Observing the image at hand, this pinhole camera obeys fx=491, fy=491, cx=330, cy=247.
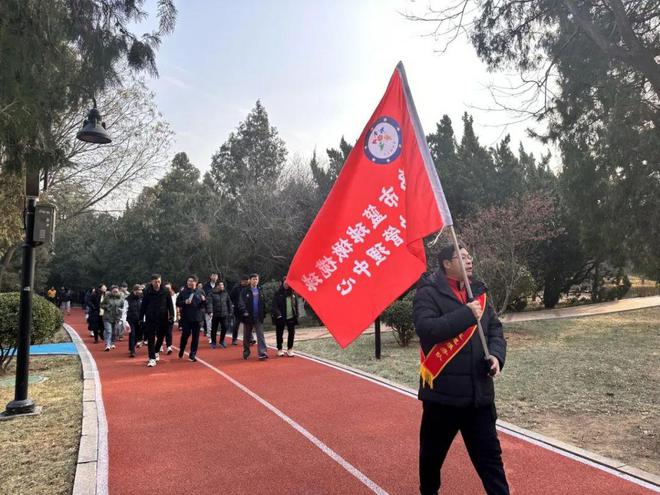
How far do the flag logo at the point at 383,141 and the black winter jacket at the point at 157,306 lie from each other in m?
7.47

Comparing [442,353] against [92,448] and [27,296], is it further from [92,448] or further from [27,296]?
[27,296]

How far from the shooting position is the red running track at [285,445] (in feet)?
13.3

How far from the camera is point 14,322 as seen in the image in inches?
372

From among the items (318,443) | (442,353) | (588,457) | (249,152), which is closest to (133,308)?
(318,443)

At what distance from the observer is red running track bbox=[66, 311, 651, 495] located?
404cm

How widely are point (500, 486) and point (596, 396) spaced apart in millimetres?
5142

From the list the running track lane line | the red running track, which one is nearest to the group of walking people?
the red running track

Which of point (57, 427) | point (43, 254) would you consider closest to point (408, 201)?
point (57, 427)

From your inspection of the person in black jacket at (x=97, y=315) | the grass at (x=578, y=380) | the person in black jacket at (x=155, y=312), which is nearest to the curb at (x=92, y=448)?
the person in black jacket at (x=155, y=312)

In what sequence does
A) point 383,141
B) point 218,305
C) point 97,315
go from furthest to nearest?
point 97,315, point 218,305, point 383,141

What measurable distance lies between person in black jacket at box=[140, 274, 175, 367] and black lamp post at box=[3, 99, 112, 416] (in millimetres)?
3489

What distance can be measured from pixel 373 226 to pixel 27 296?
16.2 ft

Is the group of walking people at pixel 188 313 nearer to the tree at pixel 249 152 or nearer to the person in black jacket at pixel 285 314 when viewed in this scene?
the person in black jacket at pixel 285 314

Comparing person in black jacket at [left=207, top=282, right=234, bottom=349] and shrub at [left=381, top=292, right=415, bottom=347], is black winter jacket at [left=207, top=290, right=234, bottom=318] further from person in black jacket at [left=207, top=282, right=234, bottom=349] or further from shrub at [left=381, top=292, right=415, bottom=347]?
shrub at [left=381, top=292, right=415, bottom=347]
